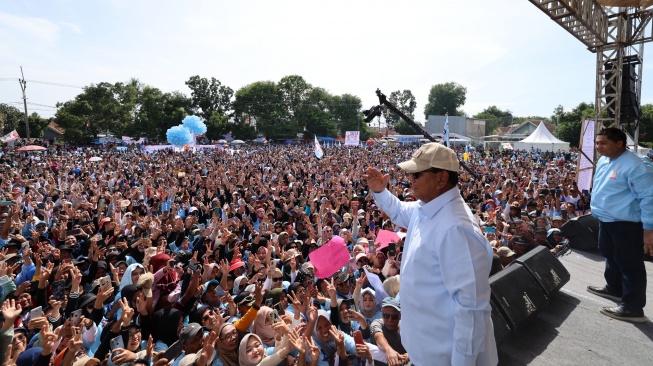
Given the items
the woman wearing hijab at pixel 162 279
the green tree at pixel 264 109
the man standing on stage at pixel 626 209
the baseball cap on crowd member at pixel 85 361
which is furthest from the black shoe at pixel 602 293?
the green tree at pixel 264 109

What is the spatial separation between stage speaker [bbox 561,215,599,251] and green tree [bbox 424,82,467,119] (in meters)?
75.7

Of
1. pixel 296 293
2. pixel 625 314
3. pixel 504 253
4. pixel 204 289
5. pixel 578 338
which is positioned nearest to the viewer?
pixel 578 338

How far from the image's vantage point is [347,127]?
65000mm

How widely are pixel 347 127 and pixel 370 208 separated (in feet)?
186

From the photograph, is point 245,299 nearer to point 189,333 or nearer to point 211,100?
point 189,333

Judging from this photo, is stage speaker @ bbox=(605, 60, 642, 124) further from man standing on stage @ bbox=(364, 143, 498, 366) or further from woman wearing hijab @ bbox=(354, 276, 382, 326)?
man standing on stage @ bbox=(364, 143, 498, 366)

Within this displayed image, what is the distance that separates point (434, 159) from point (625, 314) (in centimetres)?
230

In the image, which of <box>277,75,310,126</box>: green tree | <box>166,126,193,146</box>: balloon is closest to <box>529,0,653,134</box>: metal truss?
<box>166,126,193,146</box>: balloon

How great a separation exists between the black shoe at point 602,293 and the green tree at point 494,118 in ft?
243

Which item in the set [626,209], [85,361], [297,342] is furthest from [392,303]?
[85,361]

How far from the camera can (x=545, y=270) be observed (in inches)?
125

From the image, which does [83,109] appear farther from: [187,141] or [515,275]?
[515,275]

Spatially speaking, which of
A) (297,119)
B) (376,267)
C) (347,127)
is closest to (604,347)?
(376,267)

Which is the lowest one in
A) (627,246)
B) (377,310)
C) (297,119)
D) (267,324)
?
(377,310)
